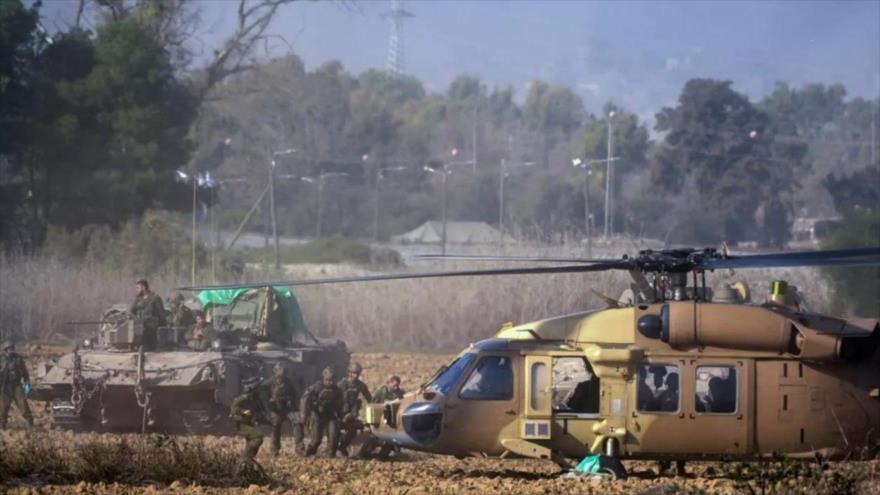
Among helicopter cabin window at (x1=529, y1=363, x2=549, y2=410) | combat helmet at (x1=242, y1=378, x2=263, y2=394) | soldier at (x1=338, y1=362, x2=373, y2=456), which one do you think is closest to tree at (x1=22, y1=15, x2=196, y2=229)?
combat helmet at (x1=242, y1=378, x2=263, y2=394)

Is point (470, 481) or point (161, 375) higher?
point (161, 375)

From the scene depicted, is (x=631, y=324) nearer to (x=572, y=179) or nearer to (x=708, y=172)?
(x=708, y=172)

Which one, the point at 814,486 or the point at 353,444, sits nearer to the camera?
the point at 814,486

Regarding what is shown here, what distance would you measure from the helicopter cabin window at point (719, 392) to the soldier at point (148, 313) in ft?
30.1

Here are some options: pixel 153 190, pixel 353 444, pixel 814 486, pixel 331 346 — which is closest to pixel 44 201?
pixel 153 190

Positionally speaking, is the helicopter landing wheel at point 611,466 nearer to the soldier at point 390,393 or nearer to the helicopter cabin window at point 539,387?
the helicopter cabin window at point 539,387

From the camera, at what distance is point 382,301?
33.8 m

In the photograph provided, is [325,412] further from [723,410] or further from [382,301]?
[382,301]

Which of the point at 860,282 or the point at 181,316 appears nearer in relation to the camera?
the point at 181,316

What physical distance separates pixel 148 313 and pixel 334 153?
49.8 metres

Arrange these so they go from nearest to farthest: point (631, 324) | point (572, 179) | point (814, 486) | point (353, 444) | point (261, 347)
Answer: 1. point (814, 486)
2. point (631, 324)
3. point (353, 444)
4. point (261, 347)
5. point (572, 179)

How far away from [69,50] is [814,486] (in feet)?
107

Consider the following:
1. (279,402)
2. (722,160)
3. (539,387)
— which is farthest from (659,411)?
(722,160)

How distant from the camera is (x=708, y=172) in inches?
1924
